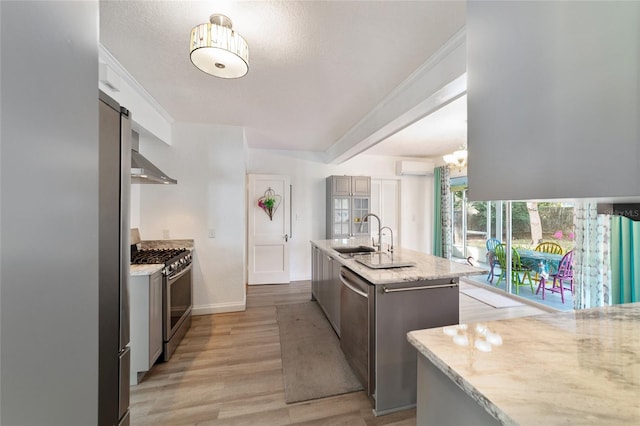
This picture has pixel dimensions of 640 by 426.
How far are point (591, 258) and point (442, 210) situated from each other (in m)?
2.74

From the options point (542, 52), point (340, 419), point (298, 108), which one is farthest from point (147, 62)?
point (340, 419)

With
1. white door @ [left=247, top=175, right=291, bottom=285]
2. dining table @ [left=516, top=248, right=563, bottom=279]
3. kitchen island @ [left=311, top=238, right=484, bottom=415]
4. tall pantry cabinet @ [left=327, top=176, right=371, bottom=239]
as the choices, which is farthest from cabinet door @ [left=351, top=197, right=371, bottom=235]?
kitchen island @ [left=311, top=238, right=484, bottom=415]

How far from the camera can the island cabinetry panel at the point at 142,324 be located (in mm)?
1928

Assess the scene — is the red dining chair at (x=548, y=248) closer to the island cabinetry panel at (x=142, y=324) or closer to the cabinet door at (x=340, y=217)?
the cabinet door at (x=340, y=217)

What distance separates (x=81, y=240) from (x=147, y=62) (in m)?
2.12

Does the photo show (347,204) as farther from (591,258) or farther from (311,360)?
(591,258)

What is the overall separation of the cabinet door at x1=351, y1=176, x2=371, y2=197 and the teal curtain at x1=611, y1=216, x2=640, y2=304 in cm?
330

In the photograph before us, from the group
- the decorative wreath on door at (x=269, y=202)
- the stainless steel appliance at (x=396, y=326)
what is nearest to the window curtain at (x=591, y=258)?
the stainless steel appliance at (x=396, y=326)

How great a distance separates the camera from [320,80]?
217 cm

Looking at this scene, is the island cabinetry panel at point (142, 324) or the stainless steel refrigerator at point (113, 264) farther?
the island cabinetry panel at point (142, 324)

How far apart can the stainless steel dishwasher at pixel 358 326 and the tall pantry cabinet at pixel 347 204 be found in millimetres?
2550

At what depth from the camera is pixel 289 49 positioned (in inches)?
69.0

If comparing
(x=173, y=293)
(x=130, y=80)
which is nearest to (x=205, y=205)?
(x=173, y=293)

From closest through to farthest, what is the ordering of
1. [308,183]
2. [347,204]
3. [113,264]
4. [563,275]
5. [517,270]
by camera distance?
[113,264], [563,275], [517,270], [347,204], [308,183]
